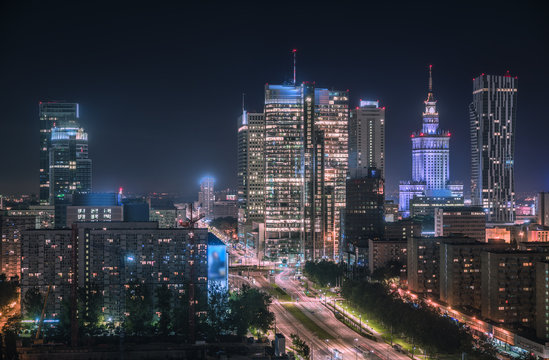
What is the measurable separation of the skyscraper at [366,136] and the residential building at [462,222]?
6241 cm

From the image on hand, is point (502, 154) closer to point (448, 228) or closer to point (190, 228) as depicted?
point (448, 228)

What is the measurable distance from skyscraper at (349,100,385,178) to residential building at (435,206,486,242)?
205 feet


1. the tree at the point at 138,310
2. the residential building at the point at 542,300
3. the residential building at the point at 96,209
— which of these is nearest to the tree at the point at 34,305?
the tree at the point at 138,310

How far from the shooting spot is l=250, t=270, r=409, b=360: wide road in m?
56.9

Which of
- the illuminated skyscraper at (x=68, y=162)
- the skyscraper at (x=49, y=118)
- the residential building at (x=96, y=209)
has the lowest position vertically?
the residential building at (x=96, y=209)

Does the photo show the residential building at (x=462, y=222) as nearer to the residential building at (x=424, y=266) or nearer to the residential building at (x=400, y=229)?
the residential building at (x=400, y=229)

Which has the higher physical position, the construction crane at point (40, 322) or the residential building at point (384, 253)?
the residential building at point (384, 253)

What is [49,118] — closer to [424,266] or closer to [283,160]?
[283,160]

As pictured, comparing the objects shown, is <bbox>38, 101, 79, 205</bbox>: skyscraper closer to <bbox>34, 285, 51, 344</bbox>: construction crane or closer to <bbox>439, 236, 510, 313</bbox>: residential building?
<bbox>34, 285, 51, 344</bbox>: construction crane

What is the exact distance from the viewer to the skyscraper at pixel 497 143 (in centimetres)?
16800

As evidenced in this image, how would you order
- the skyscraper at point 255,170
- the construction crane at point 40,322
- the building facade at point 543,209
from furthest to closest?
the building facade at point 543,209
the skyscraper at point 255,170
the construction crane at point 40,322

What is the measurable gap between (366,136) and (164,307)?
12681 cm

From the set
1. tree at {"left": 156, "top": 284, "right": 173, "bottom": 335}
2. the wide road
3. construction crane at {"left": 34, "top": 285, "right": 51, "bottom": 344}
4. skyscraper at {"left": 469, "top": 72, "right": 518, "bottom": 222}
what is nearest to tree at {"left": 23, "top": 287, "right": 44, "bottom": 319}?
construction crane at {"left": 34, "top": 285, "right": 51, "bottom": 344}

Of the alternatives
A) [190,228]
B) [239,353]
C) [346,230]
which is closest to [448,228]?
[346,230]
